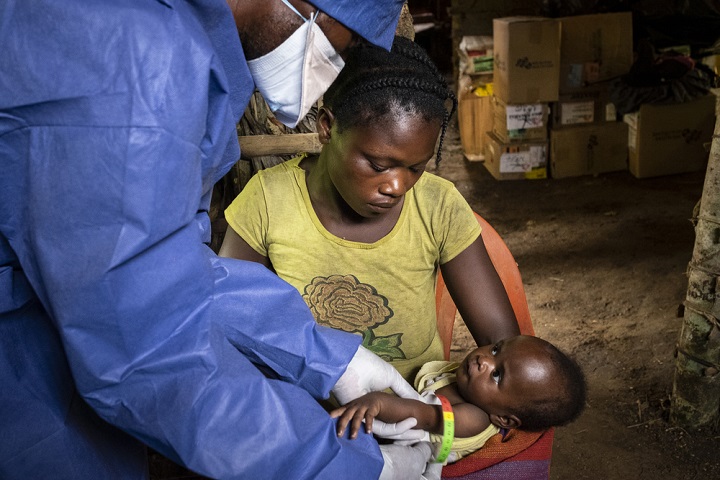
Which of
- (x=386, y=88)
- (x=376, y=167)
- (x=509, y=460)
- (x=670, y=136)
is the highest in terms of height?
(x=386, y=88)

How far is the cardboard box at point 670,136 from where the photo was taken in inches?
244

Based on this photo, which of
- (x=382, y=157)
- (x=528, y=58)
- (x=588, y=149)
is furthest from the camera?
(x=588, y=149)

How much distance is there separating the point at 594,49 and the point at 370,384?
5.60 meters

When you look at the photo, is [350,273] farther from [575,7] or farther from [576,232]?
[575,7]

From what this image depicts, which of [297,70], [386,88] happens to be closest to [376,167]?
[386,88]

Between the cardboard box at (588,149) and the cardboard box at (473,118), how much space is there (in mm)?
852

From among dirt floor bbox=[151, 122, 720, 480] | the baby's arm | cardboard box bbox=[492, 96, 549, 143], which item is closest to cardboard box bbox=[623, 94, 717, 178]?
dirt floor bbox=[151, 122, 720, 480]

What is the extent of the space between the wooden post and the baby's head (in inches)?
48.9

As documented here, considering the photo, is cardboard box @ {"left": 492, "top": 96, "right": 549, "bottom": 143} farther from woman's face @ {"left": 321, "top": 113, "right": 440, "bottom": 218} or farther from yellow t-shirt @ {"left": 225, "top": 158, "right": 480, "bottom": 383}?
woman's face @ {"left": 321, "top": 113, "right": 440, "bottom": 218}

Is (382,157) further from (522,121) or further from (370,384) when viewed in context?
(522,121)

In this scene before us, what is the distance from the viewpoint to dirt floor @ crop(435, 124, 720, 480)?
10.2ft

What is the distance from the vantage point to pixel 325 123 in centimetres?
190

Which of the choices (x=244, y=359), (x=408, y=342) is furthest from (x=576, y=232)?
(x=244, y=359)

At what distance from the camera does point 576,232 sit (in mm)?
5664
